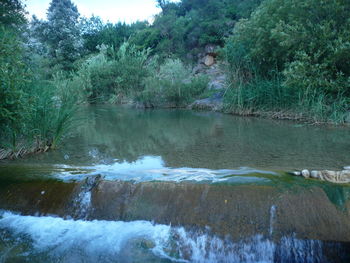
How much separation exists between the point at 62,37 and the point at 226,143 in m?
23.7

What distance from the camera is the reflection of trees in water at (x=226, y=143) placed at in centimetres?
475

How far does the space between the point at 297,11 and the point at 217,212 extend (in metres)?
7.63

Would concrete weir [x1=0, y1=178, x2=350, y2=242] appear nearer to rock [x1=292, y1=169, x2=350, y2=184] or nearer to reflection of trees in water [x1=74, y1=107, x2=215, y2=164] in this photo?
rock [x1=292, y1=169, x2=350, y2=184]

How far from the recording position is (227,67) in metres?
11.6

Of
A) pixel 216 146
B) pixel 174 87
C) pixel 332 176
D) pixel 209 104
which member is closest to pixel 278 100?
pixel 209 104

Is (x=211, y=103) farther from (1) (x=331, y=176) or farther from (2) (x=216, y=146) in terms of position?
(1) (x=331, y=176)

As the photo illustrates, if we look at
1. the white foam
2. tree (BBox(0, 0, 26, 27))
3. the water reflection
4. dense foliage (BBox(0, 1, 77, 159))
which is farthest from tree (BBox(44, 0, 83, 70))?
the white foam

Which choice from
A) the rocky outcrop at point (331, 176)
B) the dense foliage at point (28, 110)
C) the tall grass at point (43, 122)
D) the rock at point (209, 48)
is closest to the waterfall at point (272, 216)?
the rocky outcrop at point (331, 176)

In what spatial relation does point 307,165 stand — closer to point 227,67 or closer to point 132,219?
point 132,219

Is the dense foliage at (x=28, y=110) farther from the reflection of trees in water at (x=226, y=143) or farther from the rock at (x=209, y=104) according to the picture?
the rock at (x=209, y=104)

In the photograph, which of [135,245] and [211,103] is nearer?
[135,245]

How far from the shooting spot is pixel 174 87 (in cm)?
1467

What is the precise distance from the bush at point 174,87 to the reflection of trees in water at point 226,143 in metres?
5.74

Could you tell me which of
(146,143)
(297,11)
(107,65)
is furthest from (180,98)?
(146,143)
